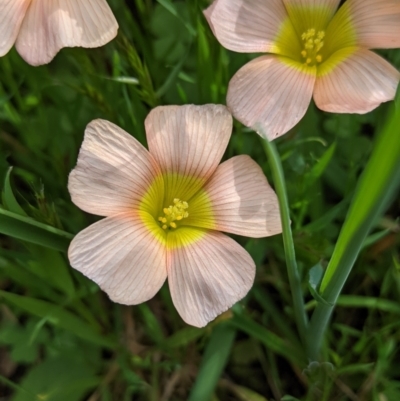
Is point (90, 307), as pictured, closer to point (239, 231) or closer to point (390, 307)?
point (239, 231)

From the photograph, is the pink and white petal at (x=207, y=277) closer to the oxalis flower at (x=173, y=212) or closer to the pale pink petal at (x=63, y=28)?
the oxalis flower at (x=173, y=212)

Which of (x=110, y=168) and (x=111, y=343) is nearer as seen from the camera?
(x=110, y=168)

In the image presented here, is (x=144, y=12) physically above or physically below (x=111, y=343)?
above

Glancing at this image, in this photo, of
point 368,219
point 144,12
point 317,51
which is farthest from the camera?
point 144,12

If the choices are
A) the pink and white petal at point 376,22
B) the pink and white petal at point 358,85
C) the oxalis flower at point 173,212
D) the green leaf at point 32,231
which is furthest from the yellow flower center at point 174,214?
the pink and white petal at point 376,22

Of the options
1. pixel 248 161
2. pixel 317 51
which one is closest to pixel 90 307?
pixel 248 161

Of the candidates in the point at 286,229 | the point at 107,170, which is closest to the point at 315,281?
the point at 286,229

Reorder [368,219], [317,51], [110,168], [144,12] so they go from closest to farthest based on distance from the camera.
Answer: [368,219], [110,168], [317,51], [144,12]

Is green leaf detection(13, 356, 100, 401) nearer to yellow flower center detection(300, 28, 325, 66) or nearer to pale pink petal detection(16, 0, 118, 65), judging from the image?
pale pink petal detection(16, 0, 118, 65)
